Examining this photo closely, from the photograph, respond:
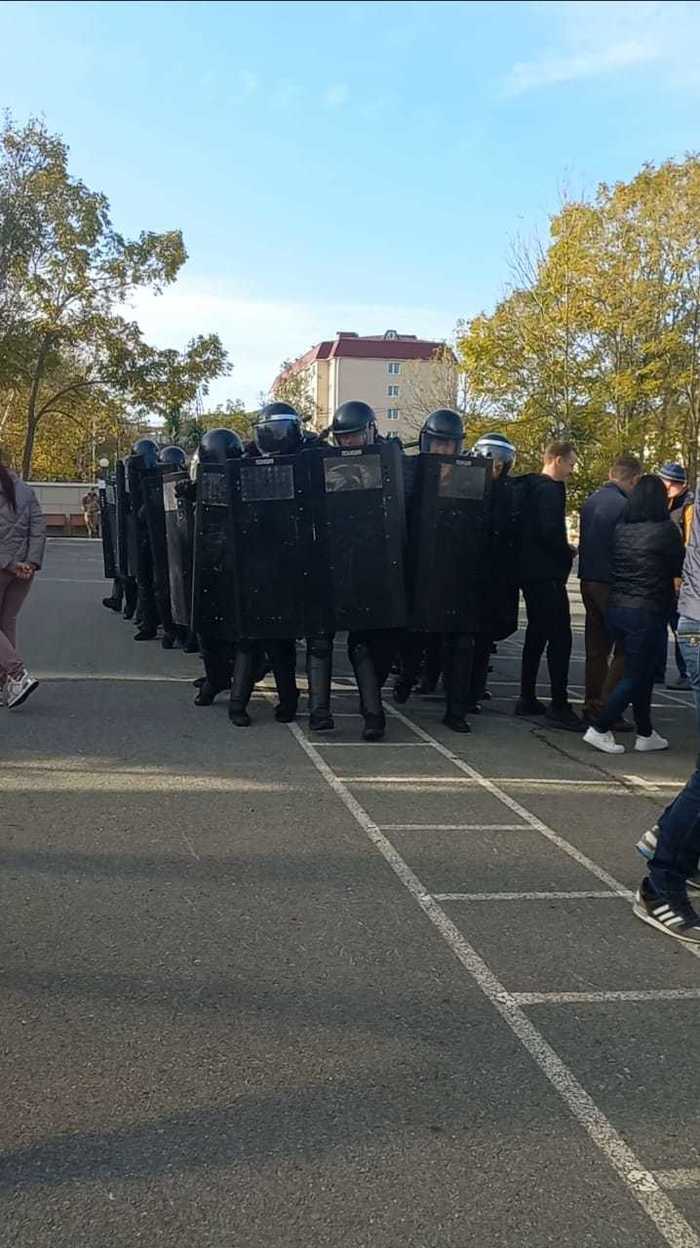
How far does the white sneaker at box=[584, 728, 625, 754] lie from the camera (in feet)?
24.8

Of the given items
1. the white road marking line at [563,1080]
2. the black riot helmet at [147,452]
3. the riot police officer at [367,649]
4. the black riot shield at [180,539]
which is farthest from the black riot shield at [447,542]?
the black riot helmet at [147,452]

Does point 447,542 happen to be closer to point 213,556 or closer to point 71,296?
point 213,556

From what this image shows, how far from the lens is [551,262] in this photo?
3294 cm

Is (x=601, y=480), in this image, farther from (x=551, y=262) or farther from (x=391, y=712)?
(x=391, y=712)

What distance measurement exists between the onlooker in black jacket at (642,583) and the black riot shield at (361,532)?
1415 millimetres

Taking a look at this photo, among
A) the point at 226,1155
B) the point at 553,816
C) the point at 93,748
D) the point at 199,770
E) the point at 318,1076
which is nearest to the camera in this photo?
the point at 226,1155

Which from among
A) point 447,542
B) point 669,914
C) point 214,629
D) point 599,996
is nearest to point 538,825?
point 669,914

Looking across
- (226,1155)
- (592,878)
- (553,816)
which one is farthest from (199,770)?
(226,1155)

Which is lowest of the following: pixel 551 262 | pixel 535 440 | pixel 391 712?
pixel 391 712

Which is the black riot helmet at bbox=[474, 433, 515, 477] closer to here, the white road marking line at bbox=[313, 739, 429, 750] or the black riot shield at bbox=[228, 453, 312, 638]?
the black riot shield at bbox=[228, 453, 312, 638]

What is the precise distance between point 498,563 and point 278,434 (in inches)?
72.2

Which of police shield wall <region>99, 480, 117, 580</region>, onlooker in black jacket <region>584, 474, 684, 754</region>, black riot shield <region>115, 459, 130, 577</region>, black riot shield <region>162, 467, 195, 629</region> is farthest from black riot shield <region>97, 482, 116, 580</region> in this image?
onlooker in black jacket <region>584, 474, 684, 754</region>

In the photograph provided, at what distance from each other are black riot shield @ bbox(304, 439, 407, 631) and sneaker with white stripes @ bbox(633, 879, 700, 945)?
332 centimetres

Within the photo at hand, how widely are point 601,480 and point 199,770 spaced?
27.1m
